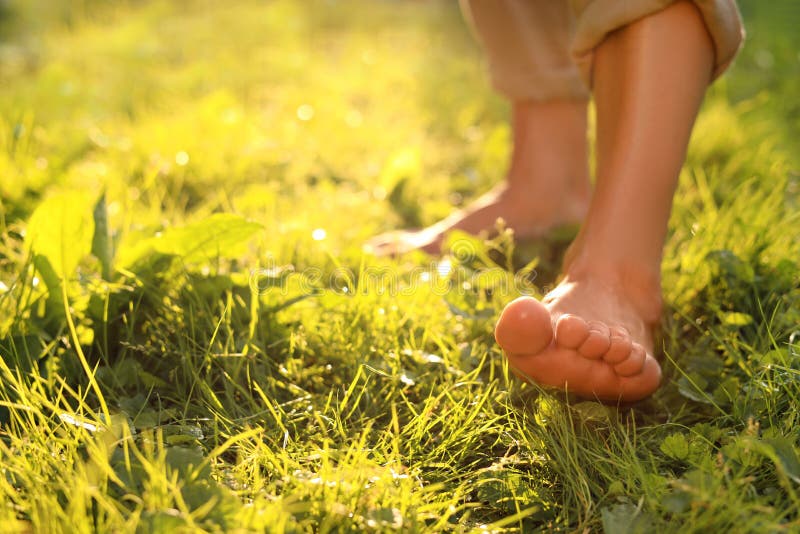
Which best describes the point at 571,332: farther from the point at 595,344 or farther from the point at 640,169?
the point at 640,169

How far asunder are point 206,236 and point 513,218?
0.85 metres

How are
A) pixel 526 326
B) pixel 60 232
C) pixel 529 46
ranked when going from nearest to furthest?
pixel 526 326 → pixel 60 232 → pixel 529 46

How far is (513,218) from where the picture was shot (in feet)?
6.21

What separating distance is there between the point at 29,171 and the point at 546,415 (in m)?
1.37

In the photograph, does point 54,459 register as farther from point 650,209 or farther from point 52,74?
point 52,74

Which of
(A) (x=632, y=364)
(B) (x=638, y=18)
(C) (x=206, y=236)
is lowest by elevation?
(A) (x=632, y=364)

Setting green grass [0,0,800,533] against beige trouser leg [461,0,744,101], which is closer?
green grass [0,0,800,533]

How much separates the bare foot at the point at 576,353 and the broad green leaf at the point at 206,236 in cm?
47

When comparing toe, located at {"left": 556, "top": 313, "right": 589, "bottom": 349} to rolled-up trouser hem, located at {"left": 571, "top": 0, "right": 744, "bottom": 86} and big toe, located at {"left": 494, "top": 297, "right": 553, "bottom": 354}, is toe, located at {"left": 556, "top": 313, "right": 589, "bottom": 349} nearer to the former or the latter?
big toe, located at {"left": 494, "top": 297, "right": 553, "bottom": 354}

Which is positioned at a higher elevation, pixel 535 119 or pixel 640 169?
pixel 640 169

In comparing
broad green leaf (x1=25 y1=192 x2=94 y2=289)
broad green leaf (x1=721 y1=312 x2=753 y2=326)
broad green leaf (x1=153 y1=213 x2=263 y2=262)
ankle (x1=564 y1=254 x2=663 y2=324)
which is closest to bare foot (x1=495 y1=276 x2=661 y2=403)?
ankle (x1=564 y1=254 x2=663 y2=324)

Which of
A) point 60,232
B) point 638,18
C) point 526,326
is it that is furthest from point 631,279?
point 60,232

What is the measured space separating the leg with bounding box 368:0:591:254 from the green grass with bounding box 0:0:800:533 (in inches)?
5.0

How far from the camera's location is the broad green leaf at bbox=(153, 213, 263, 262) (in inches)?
50.7
